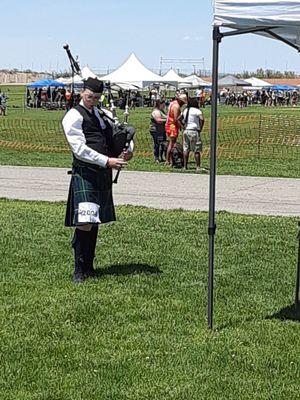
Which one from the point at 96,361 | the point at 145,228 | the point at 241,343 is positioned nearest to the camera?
the point at 96,361

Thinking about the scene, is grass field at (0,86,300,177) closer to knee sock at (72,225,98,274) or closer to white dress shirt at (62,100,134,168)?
knee sock at (72,225,98,274)

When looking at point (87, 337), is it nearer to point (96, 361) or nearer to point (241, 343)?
point (96, 361)

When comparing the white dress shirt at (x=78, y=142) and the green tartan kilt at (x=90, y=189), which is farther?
the green tartan kilt at (x=90, y=189)

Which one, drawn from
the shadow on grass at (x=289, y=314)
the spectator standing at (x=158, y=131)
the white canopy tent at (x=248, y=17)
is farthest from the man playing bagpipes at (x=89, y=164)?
the spectator standing at (x=158, y=131)

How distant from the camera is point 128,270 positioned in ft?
27.0

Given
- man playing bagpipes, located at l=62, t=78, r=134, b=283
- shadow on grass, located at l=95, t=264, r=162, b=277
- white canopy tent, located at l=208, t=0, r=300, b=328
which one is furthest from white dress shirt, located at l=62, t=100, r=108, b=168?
white canopy tent, located at l=208, t=0, r=300, b=328

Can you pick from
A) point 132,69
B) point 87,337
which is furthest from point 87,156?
point 132,69

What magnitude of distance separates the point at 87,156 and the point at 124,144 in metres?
0.47

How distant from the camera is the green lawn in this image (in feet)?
16.8

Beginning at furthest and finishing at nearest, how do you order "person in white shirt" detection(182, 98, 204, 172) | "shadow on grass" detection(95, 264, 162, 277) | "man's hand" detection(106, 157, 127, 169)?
"person in white shirt" detection(182, 98, 204, 172) < "shadow on grass" detection(95, 264, 162, 277) < "man's hand" detection(106, 157, 127, 169)

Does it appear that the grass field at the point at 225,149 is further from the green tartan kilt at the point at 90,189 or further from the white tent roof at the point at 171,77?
the white tent roof at the point at 171,77

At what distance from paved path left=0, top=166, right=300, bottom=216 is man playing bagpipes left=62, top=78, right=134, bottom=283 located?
4914mm

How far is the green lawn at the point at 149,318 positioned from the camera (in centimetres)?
511

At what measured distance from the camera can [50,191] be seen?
14695 mm
